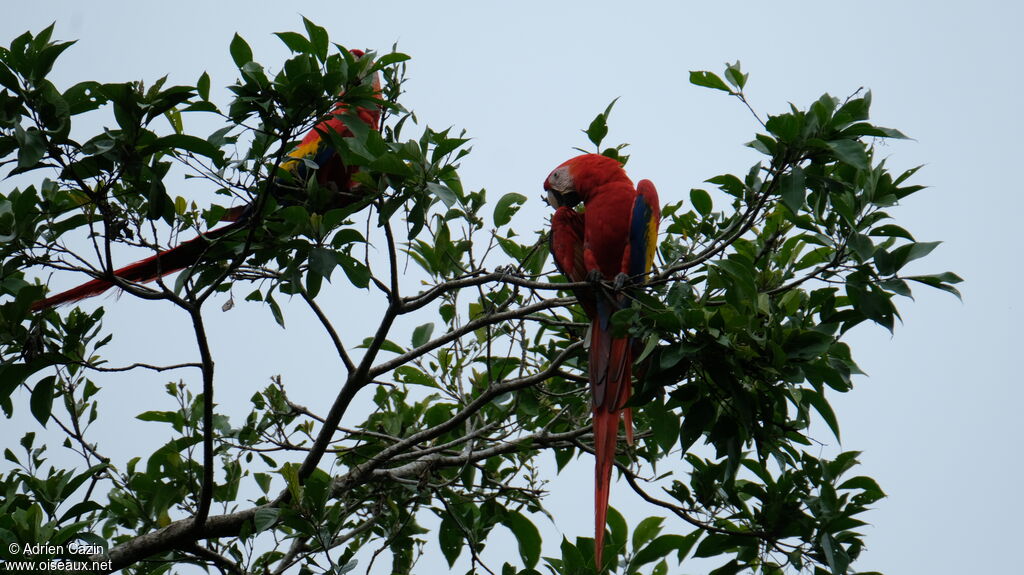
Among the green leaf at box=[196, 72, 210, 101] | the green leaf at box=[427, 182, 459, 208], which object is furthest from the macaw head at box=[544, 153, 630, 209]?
the green leaf at box=[196, 72, 210, 101]

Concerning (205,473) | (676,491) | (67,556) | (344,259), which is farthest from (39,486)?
(676,491)

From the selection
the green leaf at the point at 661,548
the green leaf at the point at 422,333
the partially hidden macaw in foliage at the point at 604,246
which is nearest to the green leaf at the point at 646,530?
the green leaf at the point at 661,548

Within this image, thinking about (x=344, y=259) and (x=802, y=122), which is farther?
(x=344, y=259)

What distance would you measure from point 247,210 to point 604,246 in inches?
50.8

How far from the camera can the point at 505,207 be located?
2.77 metres

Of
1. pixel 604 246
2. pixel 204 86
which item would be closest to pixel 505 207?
pixel 604 246

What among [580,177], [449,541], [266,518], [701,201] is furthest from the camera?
[580,177]

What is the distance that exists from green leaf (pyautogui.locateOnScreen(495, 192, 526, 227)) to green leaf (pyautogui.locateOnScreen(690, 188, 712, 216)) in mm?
556

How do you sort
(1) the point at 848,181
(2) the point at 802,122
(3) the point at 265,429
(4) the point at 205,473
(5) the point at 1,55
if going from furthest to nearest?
1. (3) the point at 265,429
2. (4) the point at 205,473
3. (1) the point at 848,181
4. (2) the point at 802,122
5. (5) the point at 1,55

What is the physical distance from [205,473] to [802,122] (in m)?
1.91

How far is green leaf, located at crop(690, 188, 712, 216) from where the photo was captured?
2.71 metres

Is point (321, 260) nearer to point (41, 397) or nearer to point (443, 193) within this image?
point (443, 193)

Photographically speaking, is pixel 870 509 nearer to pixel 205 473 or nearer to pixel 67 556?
pixel 205 473

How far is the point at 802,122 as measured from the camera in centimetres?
206
